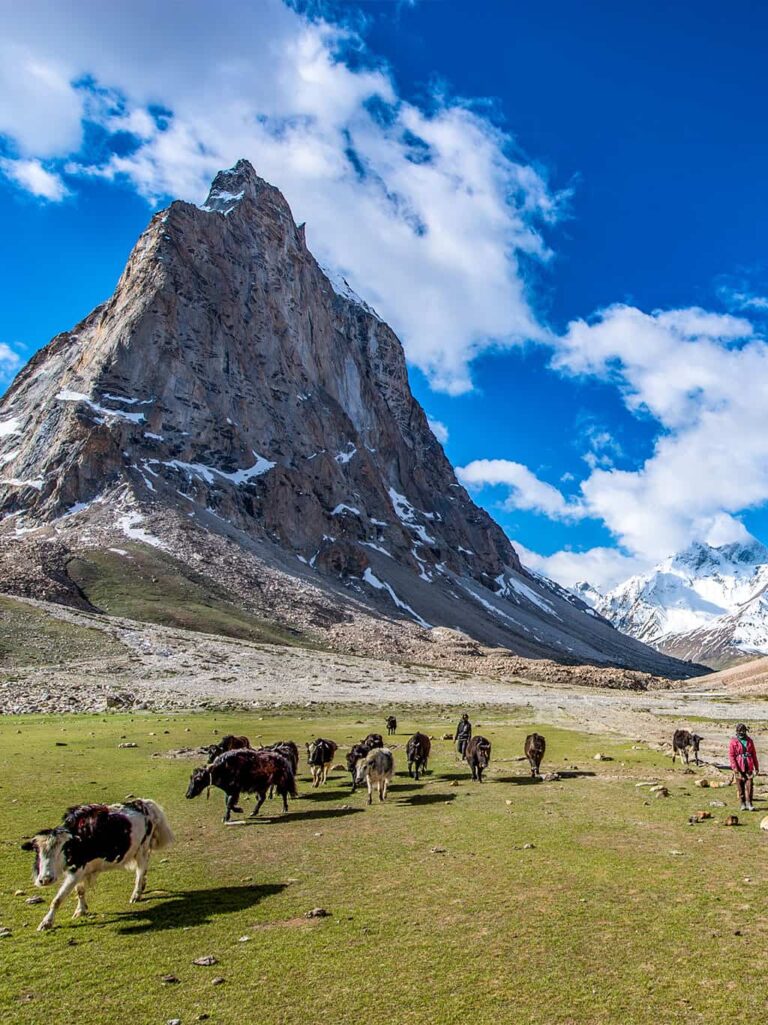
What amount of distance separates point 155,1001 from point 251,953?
60.7 inches

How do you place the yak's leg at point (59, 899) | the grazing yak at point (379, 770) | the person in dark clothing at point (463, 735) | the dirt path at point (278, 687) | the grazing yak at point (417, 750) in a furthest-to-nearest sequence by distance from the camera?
the dirt path at point (278, 687)
the person in dark clothing at point (463, 735)
the grazing yak at point (417, 750)
the grazing yak at point (379, 770)
the yak's leg at point (59, 899)

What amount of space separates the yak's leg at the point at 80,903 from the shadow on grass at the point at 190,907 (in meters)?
0.60

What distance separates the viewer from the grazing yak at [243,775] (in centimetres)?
1708

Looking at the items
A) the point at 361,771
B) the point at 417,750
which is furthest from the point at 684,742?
the point at 361,771

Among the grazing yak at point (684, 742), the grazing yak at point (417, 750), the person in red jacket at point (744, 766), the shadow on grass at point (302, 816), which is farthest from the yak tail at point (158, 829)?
the grazing yak at point (684, 742)

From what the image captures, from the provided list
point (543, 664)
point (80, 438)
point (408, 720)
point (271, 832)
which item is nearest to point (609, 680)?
point (543, 664)

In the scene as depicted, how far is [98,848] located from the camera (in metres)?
10.7

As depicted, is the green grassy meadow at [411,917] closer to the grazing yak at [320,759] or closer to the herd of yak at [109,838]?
the herd of yak at [109,838]

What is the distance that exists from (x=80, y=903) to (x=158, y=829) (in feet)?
5.80

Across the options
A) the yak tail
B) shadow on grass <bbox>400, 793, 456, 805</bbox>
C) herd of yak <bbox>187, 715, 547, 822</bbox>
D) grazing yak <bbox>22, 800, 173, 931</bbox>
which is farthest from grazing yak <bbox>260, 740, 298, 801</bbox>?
Result: grazing yak <bbox>22, 800, 173, 931</bbox>

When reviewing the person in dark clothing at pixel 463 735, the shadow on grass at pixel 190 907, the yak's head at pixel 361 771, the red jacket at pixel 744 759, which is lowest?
the shadow on grass at pixel 190 907

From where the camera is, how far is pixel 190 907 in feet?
34.7

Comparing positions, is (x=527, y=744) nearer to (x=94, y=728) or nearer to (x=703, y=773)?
(x=703, y=773)

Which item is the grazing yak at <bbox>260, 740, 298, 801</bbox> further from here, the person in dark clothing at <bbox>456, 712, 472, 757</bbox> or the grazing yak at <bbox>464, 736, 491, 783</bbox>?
the person in dark clothing at <bbox>456, 712, 472, 757</bbox>
